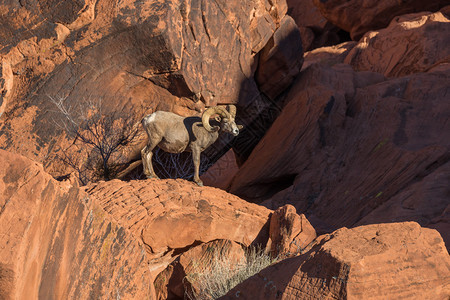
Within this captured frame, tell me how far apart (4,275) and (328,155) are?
780 centimetres

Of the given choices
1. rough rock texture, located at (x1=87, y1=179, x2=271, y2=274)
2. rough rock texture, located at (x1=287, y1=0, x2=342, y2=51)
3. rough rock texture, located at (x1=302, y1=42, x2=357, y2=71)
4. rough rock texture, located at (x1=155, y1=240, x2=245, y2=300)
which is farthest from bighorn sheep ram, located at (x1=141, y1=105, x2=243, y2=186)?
rough rock texture, located at (x1=287, y1=0, x2=342, y2=51)

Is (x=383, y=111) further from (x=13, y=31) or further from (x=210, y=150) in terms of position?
(x=13, y=31)

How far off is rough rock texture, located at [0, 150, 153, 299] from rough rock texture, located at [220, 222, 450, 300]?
1406mm

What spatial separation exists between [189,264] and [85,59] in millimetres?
4500

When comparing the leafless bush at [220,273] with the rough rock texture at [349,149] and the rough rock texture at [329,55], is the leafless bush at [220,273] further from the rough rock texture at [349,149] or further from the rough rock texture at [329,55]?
the rough rock texture at [329,55]

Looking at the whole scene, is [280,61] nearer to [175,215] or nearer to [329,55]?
[175,215]

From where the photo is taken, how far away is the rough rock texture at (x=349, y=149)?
8828mm

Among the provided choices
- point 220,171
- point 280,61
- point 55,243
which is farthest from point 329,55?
point 55,243

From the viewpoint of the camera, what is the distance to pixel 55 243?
3965 millimetres

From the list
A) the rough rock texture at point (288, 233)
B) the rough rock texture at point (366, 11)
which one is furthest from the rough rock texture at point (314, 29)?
the rough rock texture at point (288, 233)

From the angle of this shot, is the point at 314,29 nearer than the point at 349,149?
No

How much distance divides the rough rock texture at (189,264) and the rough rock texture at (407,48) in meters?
9.72

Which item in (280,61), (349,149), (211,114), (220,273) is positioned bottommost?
(349,149)

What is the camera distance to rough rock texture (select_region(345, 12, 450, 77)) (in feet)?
47.8
